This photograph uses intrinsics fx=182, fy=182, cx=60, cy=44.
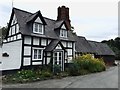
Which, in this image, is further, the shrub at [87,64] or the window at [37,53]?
the shrub at [87,64]

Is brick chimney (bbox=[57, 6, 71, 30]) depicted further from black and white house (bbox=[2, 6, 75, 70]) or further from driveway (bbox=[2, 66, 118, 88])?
driveway (bbox=[2, 66, 118, 88])

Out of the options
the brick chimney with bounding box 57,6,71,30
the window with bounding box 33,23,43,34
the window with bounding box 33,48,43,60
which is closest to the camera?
the window with bounding box 33,48,43,60

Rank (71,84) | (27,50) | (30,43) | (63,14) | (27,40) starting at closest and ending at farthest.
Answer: (71,84), (27,50), (27,40), (30,43), (63,14)

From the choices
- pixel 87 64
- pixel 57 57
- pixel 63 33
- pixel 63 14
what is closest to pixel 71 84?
pixel 57 57

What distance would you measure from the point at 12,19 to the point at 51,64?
7199 millimetres

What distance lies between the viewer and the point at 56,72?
19.5 m

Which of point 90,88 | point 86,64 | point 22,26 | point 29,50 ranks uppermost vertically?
point 22,26

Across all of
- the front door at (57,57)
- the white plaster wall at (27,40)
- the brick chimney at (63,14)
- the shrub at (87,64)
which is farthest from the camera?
the brick chimney at (63,14)

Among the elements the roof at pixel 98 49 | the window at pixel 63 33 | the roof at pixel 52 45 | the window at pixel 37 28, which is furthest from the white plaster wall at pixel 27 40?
→ the roof at pixel 98 49

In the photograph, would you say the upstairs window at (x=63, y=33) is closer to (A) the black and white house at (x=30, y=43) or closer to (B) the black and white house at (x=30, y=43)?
(B) the black and white house at (x=30, y=43)

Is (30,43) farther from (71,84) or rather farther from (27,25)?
(71,84)

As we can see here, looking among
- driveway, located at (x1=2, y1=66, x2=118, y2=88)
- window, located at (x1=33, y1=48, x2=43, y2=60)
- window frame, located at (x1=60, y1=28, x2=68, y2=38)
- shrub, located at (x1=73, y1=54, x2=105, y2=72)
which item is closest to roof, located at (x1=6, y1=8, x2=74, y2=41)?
window frame, located at (x1=60, y1=28, x2=68, y2=38)

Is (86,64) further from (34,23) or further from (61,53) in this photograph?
(34,23)

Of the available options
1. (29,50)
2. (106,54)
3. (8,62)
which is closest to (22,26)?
(29,50)
